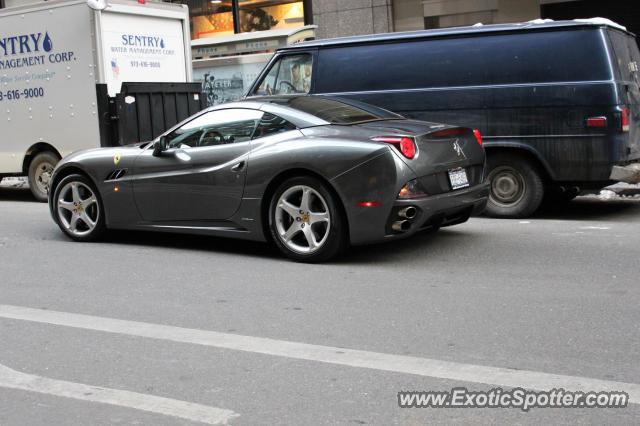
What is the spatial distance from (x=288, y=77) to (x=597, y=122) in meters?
3.81

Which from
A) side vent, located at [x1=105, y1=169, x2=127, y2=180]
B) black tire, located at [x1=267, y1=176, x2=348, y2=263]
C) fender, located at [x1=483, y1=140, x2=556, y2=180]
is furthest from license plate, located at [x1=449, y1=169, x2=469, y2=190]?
side vent, located at [x1=105, y1=169, x2=127, y2=180]

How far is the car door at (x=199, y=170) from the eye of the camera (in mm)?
7863

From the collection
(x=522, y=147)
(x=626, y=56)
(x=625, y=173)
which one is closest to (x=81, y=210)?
(x=522, y=147)

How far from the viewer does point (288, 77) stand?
10.9 metres

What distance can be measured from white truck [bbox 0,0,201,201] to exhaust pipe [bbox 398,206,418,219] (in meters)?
6.39

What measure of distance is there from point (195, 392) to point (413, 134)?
11.5 feet

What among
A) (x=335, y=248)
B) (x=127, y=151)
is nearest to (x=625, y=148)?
(x=335, y=248)

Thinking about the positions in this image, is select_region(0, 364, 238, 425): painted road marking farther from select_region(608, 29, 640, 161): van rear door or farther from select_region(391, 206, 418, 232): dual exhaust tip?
select_region(608, 29, 640, 161): van rear door

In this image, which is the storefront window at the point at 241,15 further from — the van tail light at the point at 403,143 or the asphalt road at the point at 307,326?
the van tail light at the point at 403,143

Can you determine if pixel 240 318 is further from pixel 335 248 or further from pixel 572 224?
pixel 572 224

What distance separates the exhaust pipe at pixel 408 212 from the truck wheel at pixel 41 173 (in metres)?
7.72

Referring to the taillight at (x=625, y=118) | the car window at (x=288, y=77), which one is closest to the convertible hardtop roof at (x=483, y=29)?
the car window at (x=288, y=77)

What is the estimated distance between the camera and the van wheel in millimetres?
9695

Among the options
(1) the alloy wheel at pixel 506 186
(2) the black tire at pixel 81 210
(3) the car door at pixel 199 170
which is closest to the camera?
(3) the car door at pixel 199 170
